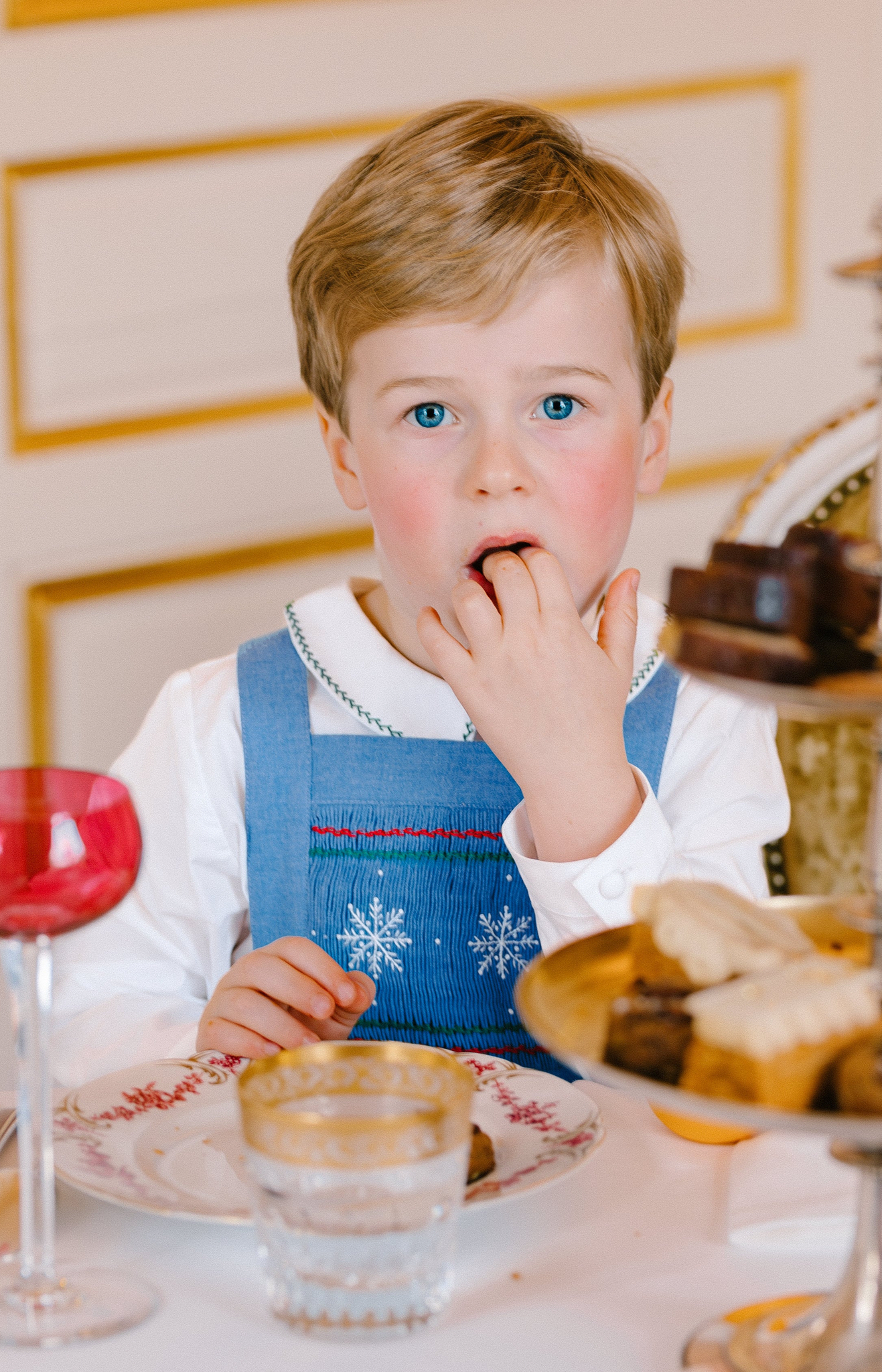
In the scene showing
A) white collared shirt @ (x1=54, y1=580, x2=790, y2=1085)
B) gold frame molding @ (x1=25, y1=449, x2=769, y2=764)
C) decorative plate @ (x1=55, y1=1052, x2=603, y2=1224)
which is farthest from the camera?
gold frame molding @ (x1=25, y1=449, x2=769, y2=764)

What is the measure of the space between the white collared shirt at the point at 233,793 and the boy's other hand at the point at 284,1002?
0.20 metres

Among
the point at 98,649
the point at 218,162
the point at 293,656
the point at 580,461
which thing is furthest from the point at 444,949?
the point at 218,162

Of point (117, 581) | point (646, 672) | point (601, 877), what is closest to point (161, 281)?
point (117, 581)

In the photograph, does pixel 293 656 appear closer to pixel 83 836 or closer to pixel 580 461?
pixel 580 461

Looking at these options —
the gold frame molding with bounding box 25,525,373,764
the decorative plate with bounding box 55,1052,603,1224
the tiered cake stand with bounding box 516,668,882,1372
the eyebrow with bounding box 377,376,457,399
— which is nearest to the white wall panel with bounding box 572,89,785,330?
the gold frame molding with bounding box 25,525,373,764

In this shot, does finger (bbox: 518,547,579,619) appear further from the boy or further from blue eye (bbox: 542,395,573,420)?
blue eye (bbox: 542,395,573,420)

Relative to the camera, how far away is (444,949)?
124 cm

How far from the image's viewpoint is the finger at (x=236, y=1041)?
97cm

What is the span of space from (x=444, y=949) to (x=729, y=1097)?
696 millimetres

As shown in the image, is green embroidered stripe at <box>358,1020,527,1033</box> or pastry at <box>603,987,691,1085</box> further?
green embroidered stripe at <box>358,1020,527,1033</box>

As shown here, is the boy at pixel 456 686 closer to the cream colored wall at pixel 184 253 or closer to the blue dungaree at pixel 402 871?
the blue dungaree at pixel 402 871

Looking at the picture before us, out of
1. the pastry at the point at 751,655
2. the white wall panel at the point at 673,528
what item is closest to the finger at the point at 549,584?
the pastry at the point at 751,655

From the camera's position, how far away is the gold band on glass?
2.03ft

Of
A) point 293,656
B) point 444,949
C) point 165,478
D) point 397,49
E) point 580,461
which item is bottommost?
point 444,949
